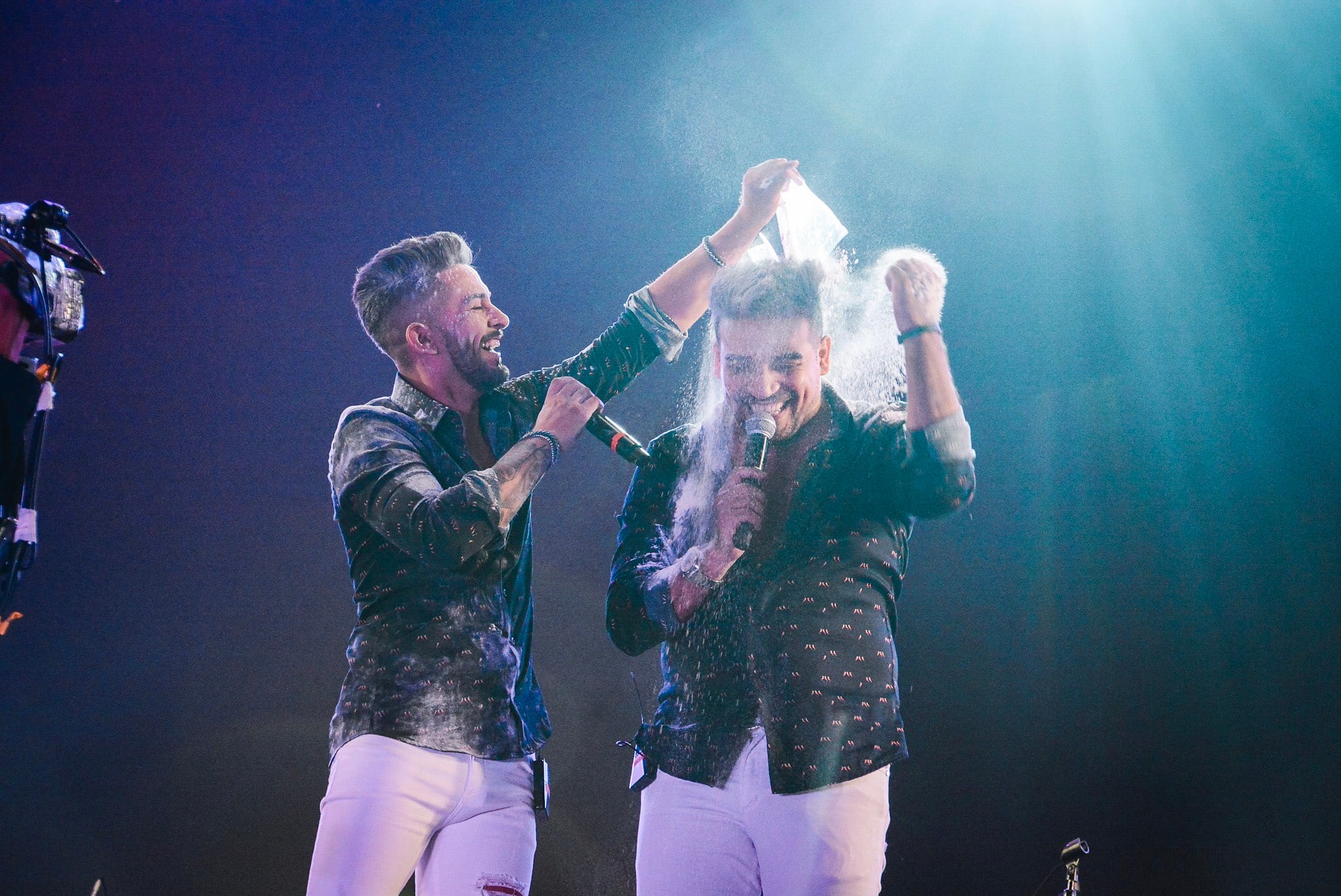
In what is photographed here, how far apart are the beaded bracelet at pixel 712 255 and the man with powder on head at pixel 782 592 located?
342 millimetres

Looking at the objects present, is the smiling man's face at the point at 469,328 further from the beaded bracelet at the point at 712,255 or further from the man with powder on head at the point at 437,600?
the beaded bracelet at the point at 712,255

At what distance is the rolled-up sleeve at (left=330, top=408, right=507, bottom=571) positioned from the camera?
1.68 metres

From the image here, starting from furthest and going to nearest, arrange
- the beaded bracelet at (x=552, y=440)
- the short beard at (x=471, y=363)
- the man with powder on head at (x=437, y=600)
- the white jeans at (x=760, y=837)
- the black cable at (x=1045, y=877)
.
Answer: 1. the black cable at (x=1045, y=877)
2. the short beard at (x=471, y=363)
3. the beaded bracelet at (x=552, y=440)
4. the man with powder on head at (x=437, y=600)
5. the white jeans at (x=760, y=837)

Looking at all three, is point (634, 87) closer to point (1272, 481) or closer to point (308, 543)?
point (308, 543)

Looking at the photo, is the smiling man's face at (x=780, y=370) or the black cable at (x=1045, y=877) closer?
the smiling man's face at (x=780, y=370)

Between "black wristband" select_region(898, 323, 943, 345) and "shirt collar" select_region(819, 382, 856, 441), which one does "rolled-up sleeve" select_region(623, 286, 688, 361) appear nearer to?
"shirt collar" select_region(819, 382, 856, 441)

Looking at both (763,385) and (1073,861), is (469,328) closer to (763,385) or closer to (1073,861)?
(763,385)

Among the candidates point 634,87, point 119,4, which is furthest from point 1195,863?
point 119,4

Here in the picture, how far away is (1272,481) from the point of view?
8.39ft

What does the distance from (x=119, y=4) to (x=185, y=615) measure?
2062 mm

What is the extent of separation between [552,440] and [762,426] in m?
0.45

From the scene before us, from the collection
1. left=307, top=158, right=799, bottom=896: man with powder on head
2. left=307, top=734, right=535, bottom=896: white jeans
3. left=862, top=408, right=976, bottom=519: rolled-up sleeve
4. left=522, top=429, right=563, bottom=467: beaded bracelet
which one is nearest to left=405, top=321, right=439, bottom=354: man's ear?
left=307, top=158, right=799, bottom=896: man with powder on head

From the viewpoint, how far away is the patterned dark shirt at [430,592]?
1687 mm

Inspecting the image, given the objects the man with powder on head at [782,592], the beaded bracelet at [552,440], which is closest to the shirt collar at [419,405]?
the beaded bracelet at [552,440]
